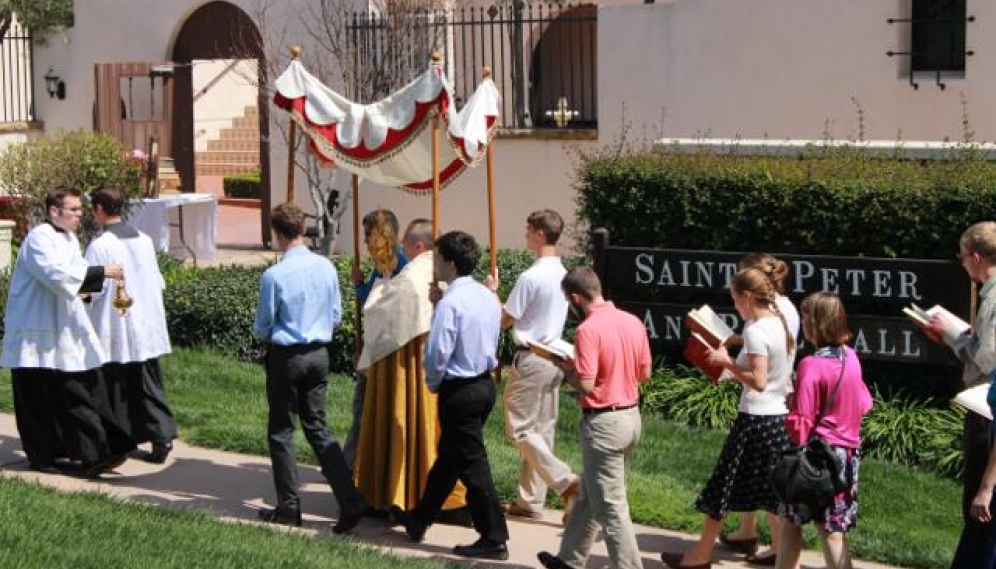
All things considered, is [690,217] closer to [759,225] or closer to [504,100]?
[759,225]

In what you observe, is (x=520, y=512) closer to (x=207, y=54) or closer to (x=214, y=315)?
(x=214, y=315)

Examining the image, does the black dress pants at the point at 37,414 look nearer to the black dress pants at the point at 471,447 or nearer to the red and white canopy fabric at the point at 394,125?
the red and white canopy fabric at the point at 394,125

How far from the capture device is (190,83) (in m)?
21.5

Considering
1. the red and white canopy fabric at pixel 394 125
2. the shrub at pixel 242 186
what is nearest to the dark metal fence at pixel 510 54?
the shrub at pixel 242 186

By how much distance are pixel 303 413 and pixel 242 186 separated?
16649 millimetres

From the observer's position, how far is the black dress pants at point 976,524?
7.42 meters

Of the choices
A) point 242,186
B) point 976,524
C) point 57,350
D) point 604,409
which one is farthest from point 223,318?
point 242,186

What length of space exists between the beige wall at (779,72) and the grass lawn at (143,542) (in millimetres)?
9205

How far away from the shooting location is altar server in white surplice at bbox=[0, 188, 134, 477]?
31.9 ft

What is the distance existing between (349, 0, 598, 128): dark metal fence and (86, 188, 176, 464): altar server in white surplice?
26.6ft

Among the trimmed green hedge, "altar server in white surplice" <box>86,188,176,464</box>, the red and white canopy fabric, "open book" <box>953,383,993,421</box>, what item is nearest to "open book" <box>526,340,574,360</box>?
the red and white canopy fabric

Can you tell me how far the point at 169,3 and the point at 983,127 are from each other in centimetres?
1024

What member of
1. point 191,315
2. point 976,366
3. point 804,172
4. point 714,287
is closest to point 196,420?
point 191,315

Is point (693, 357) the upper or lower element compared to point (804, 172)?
lower
